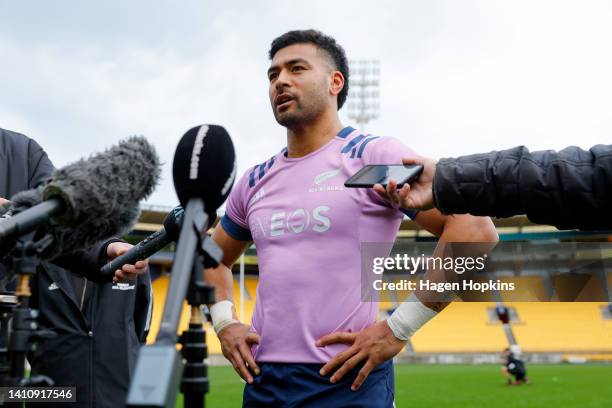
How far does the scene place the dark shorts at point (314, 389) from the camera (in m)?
2.07

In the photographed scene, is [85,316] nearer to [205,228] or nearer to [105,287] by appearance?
[105,287]

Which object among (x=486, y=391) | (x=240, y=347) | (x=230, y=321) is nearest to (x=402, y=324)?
(x=240, y=347)

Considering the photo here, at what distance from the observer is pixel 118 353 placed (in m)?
3.55

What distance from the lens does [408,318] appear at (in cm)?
214

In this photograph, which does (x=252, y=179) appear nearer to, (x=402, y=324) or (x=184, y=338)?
(x=402, y=324)

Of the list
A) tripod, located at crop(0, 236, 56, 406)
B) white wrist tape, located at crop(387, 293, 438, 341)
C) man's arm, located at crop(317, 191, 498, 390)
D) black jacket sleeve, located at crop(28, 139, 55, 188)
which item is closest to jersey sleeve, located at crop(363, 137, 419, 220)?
man's arm, located at crop(317, 191, 498, 390)

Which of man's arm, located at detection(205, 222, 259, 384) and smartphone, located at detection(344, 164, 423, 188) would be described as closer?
smartphone, located at detection(344, 164, 423, 188)

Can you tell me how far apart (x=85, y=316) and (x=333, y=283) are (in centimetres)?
200

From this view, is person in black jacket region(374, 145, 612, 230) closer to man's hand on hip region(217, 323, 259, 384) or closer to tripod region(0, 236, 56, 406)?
tripod region(0, 236, 56, 406)

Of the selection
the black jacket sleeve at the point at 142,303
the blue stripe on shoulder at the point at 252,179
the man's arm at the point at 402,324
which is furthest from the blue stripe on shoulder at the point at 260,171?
the black jacket sleeve at the point at 142,303

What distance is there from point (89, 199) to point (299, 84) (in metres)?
1.39

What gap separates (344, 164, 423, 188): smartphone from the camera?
1.60 meters

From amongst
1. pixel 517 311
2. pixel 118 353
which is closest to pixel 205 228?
pixel 118 353

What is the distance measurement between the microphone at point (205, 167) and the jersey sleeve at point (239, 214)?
4.12ft
